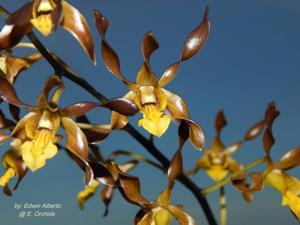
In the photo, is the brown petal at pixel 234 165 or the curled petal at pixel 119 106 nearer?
the curled petal at pixel 119 106

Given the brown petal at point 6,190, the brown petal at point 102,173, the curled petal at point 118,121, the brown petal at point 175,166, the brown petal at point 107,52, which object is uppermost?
the brown petal at point 107,52

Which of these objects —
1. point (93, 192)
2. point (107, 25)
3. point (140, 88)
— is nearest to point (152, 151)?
point (140, 88)

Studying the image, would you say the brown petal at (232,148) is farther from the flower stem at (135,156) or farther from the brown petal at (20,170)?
the brown petal at (20,170)

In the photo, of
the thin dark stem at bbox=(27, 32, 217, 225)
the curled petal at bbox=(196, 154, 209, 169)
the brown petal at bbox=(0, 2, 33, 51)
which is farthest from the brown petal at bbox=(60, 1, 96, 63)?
the curled petal at bbox=(196, 154, 209, 169)

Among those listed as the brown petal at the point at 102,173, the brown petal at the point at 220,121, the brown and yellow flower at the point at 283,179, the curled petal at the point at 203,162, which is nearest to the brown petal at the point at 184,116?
the brown petal at the point at 102,173

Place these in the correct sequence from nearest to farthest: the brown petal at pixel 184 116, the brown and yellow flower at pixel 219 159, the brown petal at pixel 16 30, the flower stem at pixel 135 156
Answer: the brown petal at pixel 16 30
the brown petal at pixel 184 116
the flower stem at pixel 135 156
the brown and yellow flower at pixel 219 159
